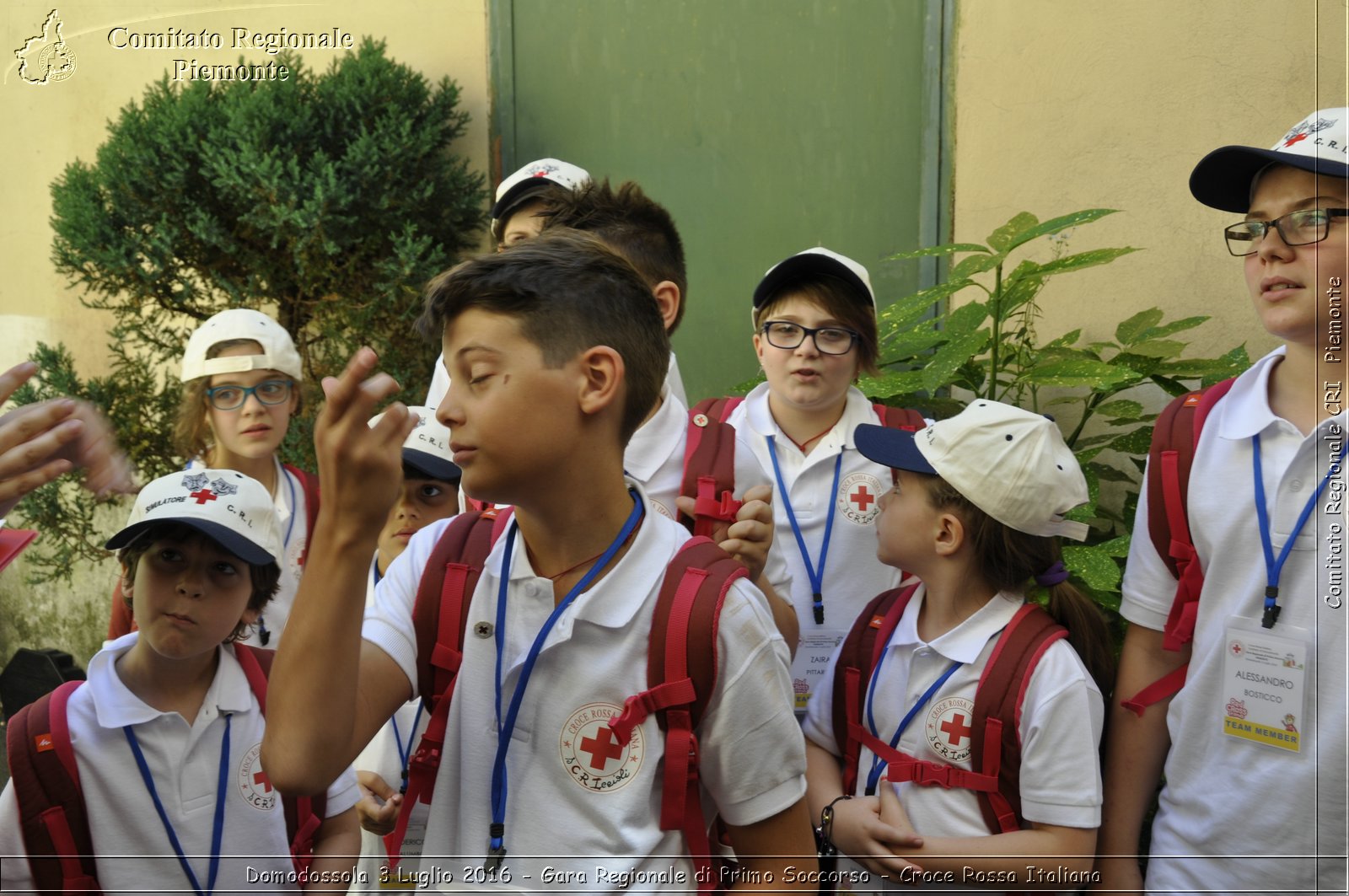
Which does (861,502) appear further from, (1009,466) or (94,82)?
(94,82)

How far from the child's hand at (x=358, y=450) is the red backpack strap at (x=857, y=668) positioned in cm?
153

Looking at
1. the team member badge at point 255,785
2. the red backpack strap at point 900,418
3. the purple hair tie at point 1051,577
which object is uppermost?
the red backpack strap at point 900,418

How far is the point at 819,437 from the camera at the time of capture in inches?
138

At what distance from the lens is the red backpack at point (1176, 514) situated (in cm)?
254

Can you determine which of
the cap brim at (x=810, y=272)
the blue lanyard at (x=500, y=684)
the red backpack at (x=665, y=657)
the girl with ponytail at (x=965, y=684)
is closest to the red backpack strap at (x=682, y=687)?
the red backpack at (x=665, y=657)

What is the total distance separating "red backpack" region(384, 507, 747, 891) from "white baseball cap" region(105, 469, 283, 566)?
2.46 feet

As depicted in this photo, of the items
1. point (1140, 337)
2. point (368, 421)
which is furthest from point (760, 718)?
point (1140, 337)

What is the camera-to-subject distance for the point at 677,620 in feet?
6.08

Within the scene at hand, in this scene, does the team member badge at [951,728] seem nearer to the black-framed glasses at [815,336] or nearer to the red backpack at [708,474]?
the red backpack at [708,474]

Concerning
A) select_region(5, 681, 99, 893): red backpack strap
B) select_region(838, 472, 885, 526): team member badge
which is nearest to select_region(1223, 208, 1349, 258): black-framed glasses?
select_region(838, 472, 885, 526): team member badge

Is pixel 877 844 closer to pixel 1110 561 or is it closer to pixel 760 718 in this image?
pixel 760 718

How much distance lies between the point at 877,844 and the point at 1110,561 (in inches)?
63.0

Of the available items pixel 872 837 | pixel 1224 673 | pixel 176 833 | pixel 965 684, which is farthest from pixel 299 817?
pixel 1224 673

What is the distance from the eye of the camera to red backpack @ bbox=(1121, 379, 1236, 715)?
8.32 ft
